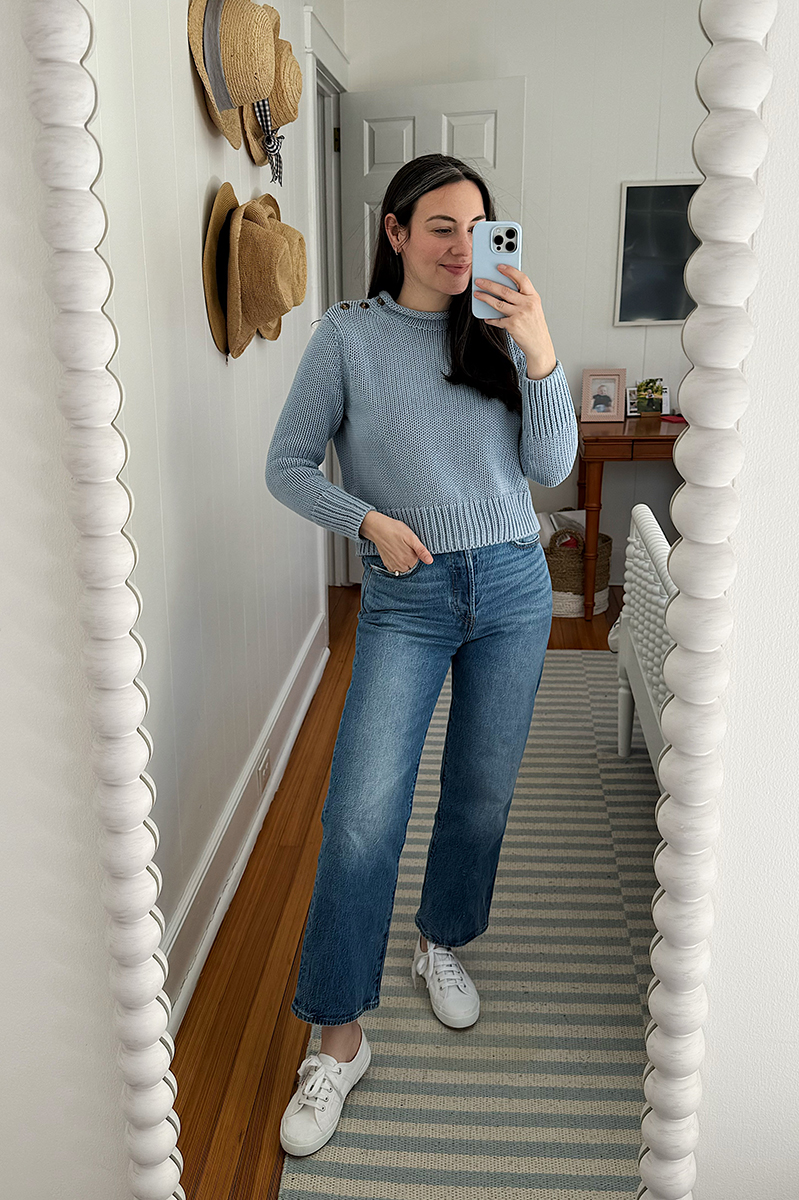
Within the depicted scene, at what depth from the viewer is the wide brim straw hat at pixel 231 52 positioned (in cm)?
138

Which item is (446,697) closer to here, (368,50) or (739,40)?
(739,40)

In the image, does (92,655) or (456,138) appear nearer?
(92,655)

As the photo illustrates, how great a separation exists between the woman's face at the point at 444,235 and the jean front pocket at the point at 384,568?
0.34 m

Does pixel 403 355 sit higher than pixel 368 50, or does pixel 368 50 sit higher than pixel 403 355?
pixel 368 50

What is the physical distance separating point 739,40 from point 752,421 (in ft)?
0.82

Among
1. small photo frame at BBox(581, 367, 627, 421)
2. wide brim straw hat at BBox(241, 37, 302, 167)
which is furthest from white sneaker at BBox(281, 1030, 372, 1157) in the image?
small photo frame at BBox(581, 367, 627, 421)

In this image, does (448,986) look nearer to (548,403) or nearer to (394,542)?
(394,542)

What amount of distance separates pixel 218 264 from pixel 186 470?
0.38 m

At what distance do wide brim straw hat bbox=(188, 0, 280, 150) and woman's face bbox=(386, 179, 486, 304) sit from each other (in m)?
0.51

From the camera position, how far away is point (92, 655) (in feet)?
2.54

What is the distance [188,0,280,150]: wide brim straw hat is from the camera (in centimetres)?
138

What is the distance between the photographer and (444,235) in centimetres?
112

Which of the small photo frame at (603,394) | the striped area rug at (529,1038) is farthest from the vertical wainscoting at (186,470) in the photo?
the small photo frame at (603,394)

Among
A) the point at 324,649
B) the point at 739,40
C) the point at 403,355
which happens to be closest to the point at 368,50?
the point at 324,649
